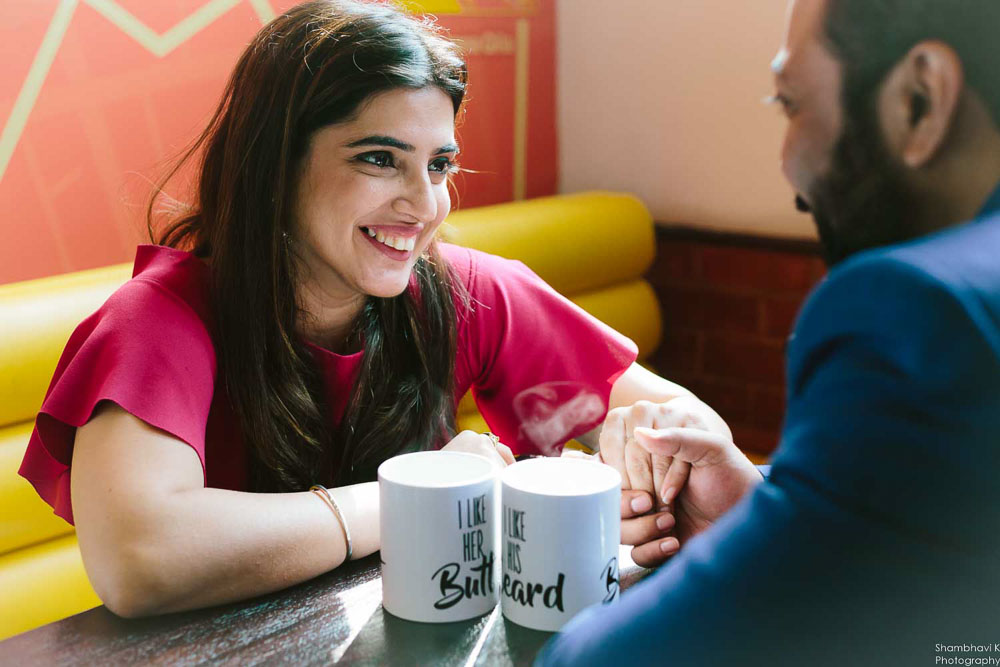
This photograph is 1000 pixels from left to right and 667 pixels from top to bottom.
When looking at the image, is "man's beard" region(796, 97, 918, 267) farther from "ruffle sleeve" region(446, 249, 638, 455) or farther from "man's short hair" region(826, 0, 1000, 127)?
"ruffle sleeve" region(446, 249, 638, 455)

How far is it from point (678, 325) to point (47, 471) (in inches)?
92.4

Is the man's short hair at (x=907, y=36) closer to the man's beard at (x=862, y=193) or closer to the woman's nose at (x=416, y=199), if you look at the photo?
the man's beard at (x=862, y=193)

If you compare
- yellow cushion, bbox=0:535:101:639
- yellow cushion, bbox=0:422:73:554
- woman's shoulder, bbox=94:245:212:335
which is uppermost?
woman's shoulder, bbox=94:245:212:335

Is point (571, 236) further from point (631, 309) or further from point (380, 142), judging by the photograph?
point (380, 142)

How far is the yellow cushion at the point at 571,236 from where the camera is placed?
2.56m

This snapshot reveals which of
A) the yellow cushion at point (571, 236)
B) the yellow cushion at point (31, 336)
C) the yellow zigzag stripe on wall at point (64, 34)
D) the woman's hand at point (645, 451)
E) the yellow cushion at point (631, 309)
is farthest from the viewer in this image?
the yellow cushion at point (631, 309)

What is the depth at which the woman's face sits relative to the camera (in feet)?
4.25

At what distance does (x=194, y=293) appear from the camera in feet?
4.09

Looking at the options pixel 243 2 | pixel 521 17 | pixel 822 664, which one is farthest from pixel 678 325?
pixel 822 664

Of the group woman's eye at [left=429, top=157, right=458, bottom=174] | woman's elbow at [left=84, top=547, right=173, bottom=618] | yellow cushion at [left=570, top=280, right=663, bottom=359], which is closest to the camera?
woman's elbow at [left=84, top=547, right=173, bottom=618]

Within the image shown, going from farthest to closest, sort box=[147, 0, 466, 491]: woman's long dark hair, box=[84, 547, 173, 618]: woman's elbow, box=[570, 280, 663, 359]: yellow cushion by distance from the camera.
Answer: box=[570, 280, 663, 359]: yellow cushion, box=[147, 0, 466, 491]: woman's long dark hair, box=[84, 547, 173, 618]: woman's elbow

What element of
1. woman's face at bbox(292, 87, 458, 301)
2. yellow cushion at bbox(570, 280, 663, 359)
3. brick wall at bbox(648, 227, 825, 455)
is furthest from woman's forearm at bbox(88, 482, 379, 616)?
brick wall at bbox(648, 227, 825, 455)

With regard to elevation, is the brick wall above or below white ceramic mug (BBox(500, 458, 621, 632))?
below

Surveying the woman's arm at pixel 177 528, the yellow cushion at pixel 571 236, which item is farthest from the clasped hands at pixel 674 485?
the yellow cushion at pixel 571 236
